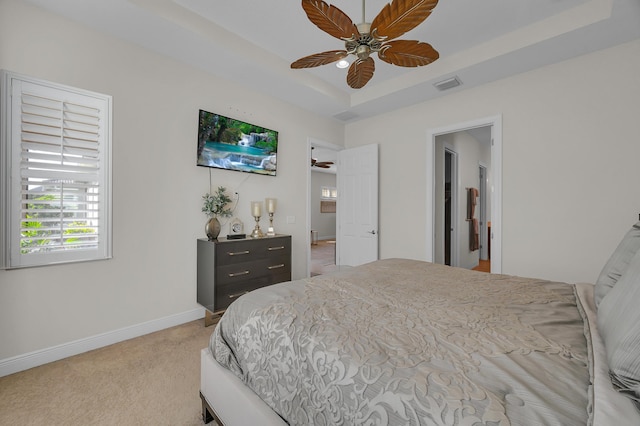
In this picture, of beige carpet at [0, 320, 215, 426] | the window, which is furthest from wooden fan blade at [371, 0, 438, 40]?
beige carpet at [0, 320, 215, 426]

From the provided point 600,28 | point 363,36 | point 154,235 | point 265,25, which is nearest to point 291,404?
point 363,36

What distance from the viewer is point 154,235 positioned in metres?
2.72

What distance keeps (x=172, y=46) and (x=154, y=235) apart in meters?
1.86

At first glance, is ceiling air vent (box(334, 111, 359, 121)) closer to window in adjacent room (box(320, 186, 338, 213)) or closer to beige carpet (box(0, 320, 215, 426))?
beige carpet (box(0, 320, 215, 426))

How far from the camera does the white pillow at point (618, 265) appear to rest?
1.17 meters

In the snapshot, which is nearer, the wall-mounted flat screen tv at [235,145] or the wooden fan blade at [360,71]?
the wooden fan blade at [360,71]

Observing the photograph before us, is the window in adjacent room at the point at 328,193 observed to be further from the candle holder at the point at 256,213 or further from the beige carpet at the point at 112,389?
the beige carpet at the point at 112,389

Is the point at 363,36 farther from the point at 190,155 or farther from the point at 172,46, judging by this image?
the point at 190,155

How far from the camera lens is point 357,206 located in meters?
4.42

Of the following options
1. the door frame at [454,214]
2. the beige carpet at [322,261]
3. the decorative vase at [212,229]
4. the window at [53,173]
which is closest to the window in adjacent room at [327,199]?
the beige carpet at [322,261]

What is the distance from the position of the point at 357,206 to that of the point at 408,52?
8.66ft

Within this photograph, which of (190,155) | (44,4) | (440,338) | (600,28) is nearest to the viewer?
(440,338)

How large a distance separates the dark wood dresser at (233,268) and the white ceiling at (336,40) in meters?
1.95

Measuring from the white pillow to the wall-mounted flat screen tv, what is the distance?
10.6ft
